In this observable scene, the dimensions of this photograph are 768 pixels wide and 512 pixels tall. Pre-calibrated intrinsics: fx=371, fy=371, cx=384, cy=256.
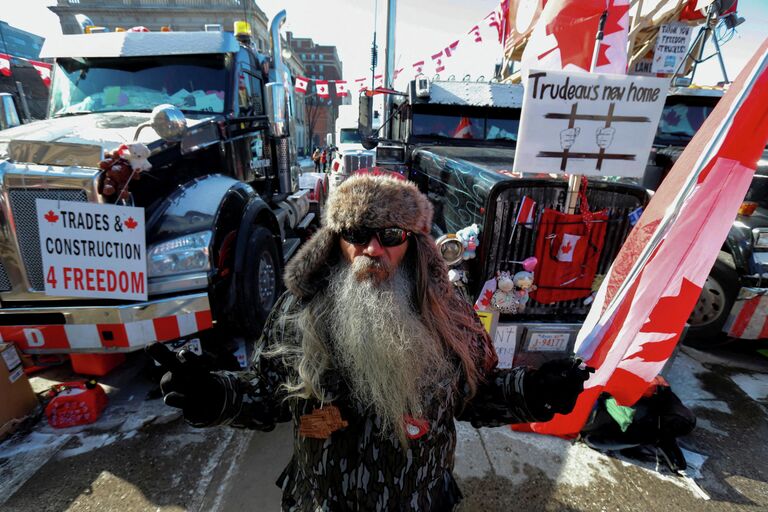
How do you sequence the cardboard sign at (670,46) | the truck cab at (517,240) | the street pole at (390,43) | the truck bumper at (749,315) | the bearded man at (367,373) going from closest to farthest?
the bearded man at (367,373)
the truck cab at (517,240)
the truck bumper at (749,315)
the cardboard sign at (670,46)
the street pole at (390,43)

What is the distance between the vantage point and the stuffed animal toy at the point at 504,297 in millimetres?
3018

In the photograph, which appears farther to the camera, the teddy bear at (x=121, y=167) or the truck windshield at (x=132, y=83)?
the truck windshield at (x=132, y=83)

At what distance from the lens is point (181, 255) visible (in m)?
2.68

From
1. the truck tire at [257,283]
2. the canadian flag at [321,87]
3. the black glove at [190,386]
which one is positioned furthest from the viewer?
the canadian flag at [321,87]

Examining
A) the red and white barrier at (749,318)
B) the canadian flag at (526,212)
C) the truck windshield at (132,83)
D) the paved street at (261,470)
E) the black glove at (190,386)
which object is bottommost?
the paved street at (261,470)

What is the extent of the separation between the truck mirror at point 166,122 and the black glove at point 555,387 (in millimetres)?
2867

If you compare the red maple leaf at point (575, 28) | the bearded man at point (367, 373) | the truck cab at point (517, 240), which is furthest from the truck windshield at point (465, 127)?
the bearded man at point (367, 373)

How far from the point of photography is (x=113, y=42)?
3.71 m

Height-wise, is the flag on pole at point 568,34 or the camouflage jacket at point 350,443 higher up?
the flag on pole at point 568,34

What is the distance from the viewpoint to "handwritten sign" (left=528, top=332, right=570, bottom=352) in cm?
300

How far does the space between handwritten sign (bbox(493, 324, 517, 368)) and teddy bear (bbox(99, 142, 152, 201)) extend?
290 centimetres

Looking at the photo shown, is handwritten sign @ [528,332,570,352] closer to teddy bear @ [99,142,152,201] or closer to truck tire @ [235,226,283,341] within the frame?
truck tire @ [235,226,283,341]

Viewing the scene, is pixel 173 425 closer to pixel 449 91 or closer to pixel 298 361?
pixel 298 361

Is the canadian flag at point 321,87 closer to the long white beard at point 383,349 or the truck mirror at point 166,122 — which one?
the truck mirror at point 166,122
